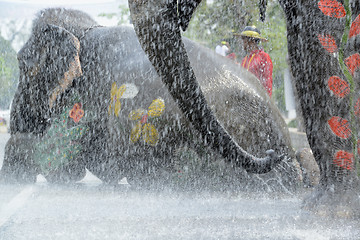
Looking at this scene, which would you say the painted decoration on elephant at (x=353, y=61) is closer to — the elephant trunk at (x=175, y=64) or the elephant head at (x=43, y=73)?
the elephant trunk at (x=175, y=64)

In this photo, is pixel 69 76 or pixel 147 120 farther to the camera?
pixel 69 76

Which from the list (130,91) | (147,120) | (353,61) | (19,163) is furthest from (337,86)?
(19,163)

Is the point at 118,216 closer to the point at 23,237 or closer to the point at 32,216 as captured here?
the point at 32,216

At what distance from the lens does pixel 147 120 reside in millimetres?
3264

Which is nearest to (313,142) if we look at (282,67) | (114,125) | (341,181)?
(341,181)

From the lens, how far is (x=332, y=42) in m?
2.52

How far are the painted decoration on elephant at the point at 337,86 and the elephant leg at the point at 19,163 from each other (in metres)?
2.31

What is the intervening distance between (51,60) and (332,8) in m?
1.99

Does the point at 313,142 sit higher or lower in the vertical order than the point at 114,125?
higher

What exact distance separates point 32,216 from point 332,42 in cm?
155

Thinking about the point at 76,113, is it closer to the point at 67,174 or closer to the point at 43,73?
the point at 43,73

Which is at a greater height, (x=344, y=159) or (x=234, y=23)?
(x=344, y=159)

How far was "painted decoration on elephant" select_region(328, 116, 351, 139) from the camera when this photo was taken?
8.27 feet

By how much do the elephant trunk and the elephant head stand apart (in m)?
1.86
